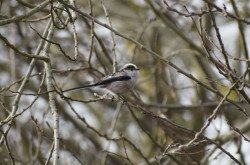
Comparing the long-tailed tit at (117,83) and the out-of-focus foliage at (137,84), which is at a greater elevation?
the out-of-focus foliage at (137,84)

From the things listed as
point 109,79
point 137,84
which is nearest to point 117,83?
point 109,79

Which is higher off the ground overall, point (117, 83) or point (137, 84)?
point (137, 84)

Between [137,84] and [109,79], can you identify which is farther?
[137,84]

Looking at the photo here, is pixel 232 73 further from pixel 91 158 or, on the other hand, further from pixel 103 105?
pixel 103 105

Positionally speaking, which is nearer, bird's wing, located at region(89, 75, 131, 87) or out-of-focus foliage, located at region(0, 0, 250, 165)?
bird's wing, located at region(89, 75, 131, 87)

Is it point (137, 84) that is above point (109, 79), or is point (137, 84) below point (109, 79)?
above

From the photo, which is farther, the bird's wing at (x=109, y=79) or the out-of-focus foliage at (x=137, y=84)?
the out-of-focus foliage at (x=137, y=84)

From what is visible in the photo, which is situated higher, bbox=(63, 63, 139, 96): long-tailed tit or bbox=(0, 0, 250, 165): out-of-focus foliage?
bbox=(0, 0, 250, 165): out-of-focus foliage

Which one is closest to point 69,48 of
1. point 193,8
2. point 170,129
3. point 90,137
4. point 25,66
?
point 25,66

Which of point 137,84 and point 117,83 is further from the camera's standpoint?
point 137,84

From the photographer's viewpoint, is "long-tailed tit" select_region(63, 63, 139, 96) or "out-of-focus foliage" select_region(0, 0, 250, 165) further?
"out-of-focus foliage" select_region(0, 0, 250, 165)

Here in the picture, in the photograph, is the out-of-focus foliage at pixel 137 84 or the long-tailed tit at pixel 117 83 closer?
the long-tailed tit at pixel 117 83

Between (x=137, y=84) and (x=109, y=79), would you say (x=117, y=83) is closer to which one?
(x=109, y=79)

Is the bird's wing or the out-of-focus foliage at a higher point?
the out-of-focus foliage
